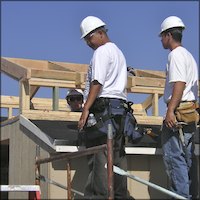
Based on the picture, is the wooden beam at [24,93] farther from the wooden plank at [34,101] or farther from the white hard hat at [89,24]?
the white hard hat at [89,24]

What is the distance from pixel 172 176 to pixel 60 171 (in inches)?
70.3

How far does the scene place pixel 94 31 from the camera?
476 cm

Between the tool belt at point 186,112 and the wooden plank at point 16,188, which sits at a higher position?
the tool belt at point 186,112

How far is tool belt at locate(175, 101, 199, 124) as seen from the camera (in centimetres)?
459

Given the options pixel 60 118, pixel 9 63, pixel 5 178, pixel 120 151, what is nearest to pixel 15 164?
pixel 60 118

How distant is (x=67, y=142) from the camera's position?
5.55 metres

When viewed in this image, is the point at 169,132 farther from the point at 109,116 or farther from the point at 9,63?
the point at 9,63

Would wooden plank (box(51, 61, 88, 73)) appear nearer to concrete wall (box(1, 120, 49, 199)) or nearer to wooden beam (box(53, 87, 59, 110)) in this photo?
wooden beam (box(53, 87, 59, 110))

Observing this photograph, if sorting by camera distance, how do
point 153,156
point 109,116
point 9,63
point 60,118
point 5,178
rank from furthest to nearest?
1. point 5,178
2. point 9,63
3. point 60,118
4. point 153,156
5. point 109,116

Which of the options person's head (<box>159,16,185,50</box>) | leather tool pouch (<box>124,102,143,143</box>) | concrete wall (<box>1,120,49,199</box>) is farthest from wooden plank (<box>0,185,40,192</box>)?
person's head (<box>159,16,185,50</box>)

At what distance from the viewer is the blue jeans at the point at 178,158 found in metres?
4.52

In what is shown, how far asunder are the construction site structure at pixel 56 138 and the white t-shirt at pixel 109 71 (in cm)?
90

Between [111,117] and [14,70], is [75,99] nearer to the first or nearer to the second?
[14,70]

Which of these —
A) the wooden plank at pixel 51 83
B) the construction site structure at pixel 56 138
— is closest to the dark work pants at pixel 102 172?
the construction site structure at pixel 56 138
